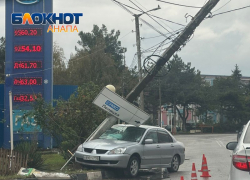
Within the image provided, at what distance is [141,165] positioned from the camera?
13.8m

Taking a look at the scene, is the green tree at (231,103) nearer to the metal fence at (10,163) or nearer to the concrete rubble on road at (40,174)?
the metal fence at (10,163)

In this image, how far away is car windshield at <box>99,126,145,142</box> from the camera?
14.3m

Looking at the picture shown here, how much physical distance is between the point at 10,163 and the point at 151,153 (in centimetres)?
443

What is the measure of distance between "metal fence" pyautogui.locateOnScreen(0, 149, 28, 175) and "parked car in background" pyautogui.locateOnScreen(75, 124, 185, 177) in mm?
1848

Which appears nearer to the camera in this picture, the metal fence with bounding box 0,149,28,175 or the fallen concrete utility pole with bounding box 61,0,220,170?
the metal fence with bounding box 0,149,28,175

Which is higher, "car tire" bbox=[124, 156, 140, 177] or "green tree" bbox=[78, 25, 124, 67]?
"green tree" bbox=[78, 25, 124, 67]

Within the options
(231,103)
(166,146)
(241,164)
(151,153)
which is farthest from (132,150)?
(231,103)

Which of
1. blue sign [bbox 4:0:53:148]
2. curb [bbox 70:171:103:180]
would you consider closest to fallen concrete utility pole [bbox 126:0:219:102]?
curb [bbox 70:171:103:180]

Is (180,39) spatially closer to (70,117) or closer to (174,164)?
(174,164)

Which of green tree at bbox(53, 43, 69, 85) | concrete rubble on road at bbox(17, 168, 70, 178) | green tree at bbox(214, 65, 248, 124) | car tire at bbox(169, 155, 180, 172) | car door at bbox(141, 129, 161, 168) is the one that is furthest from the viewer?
green tree at bbox(214, 65, 248, 124)

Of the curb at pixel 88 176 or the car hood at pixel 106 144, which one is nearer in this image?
the curb at pixel 88 176

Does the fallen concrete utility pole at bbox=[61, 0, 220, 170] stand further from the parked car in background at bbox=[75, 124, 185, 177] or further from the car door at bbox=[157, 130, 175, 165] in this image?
the parked car in background at bbox=[75, 124, 185, 177]

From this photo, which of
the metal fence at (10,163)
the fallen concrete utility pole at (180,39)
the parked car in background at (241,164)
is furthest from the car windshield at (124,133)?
the parked car in background at (241,164)

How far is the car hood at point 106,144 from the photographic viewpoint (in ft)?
43.4
